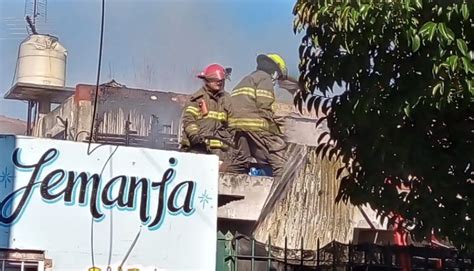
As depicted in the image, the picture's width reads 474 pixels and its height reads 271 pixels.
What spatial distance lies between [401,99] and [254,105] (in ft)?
17.8

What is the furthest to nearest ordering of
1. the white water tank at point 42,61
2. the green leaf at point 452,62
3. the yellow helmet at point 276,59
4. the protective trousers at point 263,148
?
the white water tank at point 42,61 → the yellow helmet at point 276,59 → the protective trousers at point 263,148 → the green leaf at point 452,62

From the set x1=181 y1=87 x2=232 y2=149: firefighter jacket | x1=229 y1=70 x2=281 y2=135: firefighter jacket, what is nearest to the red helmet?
x1=181 y1=87 x2=232 y2=149: firefighter jacket

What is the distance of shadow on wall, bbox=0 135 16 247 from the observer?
270 inches

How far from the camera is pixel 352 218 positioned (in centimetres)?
1041

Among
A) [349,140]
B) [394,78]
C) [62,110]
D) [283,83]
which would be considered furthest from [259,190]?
[62,110]

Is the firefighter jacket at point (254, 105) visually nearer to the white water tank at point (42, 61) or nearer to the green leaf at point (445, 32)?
the green leaf at point (445, 32)

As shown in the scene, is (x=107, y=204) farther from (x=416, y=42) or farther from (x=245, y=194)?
(x=416, y=42)

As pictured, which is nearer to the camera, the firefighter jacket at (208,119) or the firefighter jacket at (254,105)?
the firefighter jacket at (208,119)

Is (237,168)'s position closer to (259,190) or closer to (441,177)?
(259,190)

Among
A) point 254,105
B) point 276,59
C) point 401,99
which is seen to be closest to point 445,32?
point 401,99

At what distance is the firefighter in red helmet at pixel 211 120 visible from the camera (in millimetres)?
9742

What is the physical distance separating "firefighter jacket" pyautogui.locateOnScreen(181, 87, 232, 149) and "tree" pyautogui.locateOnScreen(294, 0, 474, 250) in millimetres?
3678

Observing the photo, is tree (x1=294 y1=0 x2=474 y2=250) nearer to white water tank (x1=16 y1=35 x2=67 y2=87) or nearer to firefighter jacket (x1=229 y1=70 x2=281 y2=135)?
firefighter jacket (x1=229 y1=70 x2=281 y2=135)

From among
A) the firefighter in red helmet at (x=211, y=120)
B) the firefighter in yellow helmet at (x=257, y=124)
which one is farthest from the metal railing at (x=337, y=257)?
the firefighter in yellow helmet at (x=257, y=124)
